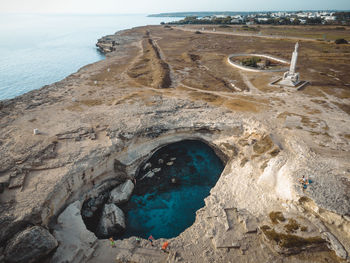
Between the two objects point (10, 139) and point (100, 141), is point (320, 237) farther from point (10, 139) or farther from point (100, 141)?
point (10, 139)

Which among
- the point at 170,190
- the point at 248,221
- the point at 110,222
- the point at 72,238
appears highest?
the point at 248,221

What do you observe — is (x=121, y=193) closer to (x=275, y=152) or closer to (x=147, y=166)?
(x=147, y=166)

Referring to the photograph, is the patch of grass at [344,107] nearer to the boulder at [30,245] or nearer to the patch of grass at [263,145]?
the patch of grass at [263,145]

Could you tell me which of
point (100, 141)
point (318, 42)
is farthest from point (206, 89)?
point (318, 42)

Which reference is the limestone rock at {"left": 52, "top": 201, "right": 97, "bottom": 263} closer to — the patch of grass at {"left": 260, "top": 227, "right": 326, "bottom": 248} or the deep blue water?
Answer: the deep blue water

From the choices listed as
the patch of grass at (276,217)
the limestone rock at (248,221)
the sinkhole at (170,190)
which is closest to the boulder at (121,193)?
the sinkhole at (170,190)

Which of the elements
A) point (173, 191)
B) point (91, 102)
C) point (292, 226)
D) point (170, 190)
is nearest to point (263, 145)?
point (292, 226)
